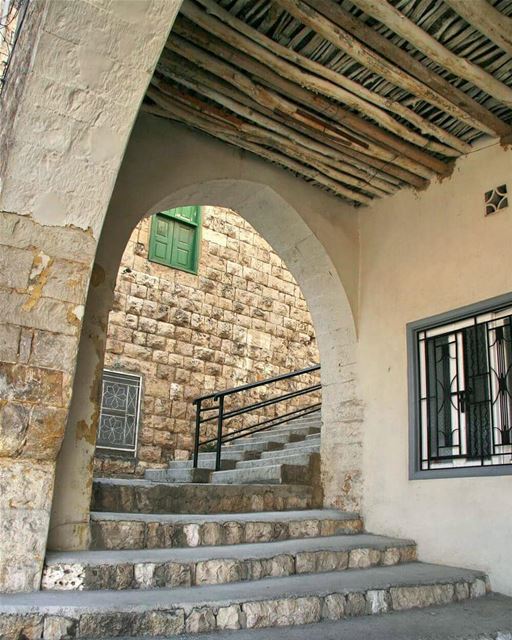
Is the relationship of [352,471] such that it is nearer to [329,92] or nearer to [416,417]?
[416,417]

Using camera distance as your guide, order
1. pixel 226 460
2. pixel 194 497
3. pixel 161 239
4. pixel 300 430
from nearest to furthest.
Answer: pixel 194 497 < pixel 226 460 < pixel 300 430 < pixel 161 239

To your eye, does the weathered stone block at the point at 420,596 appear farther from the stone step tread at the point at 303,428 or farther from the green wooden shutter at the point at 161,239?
the green wooden shutter at the point at 161,239

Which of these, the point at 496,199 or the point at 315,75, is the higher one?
the point at 315,75

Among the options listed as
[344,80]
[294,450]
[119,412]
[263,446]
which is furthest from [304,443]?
[344,80]

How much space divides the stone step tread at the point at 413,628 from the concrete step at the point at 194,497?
1479 millimetres

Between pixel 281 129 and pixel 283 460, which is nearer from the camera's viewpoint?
pixel 281 129

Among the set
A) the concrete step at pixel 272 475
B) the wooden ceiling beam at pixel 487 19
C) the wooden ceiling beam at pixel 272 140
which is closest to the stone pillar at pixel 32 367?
the wooden ceiling beam at pixel 272 140

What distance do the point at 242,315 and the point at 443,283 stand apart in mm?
4417

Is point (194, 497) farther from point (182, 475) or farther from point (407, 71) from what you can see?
point (407, 71)

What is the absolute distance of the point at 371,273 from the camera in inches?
214

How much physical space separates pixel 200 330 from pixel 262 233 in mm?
3016

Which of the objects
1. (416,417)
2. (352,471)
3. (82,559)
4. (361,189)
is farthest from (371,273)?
(82,559)

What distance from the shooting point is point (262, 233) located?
18.1 feet

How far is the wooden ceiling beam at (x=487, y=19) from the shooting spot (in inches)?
136
